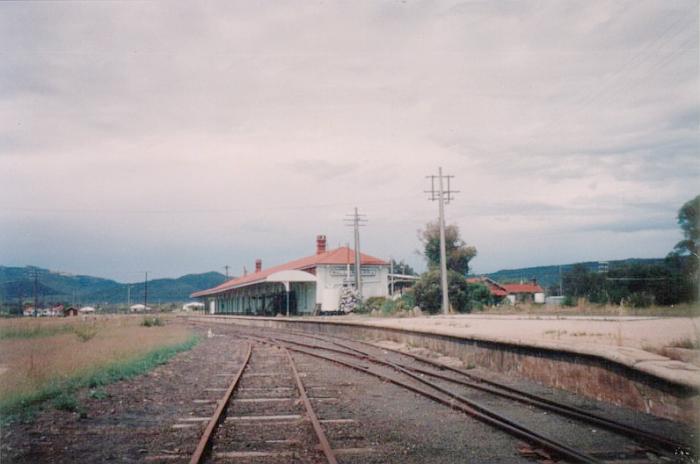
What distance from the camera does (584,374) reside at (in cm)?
923

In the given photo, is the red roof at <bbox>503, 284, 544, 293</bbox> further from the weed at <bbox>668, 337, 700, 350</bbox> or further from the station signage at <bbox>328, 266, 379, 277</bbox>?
the weed at <bbox>668, 337, 700, 350</bbox>

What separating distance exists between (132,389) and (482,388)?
6366mm

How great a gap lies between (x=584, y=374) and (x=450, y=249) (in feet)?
149

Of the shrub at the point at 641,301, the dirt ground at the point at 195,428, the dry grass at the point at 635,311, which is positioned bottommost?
the dirt ground at the point at 195,428

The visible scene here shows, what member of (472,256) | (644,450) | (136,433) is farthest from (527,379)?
(472,256)

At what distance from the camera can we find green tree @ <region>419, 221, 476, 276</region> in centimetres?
5191

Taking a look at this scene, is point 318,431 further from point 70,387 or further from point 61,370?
point 61,370

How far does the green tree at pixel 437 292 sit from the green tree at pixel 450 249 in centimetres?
527

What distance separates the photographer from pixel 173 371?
1440 cm

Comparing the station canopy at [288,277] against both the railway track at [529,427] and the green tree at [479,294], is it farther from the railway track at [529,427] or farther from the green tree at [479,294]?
the railway track at [529,427]

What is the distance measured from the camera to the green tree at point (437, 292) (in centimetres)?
4422

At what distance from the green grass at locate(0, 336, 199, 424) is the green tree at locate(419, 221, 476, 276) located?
36914mm

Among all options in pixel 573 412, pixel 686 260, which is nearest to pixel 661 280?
pixel 686 260

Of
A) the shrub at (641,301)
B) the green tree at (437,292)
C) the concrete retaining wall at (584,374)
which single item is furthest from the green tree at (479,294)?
the concrete retaining wall at (584,374)
